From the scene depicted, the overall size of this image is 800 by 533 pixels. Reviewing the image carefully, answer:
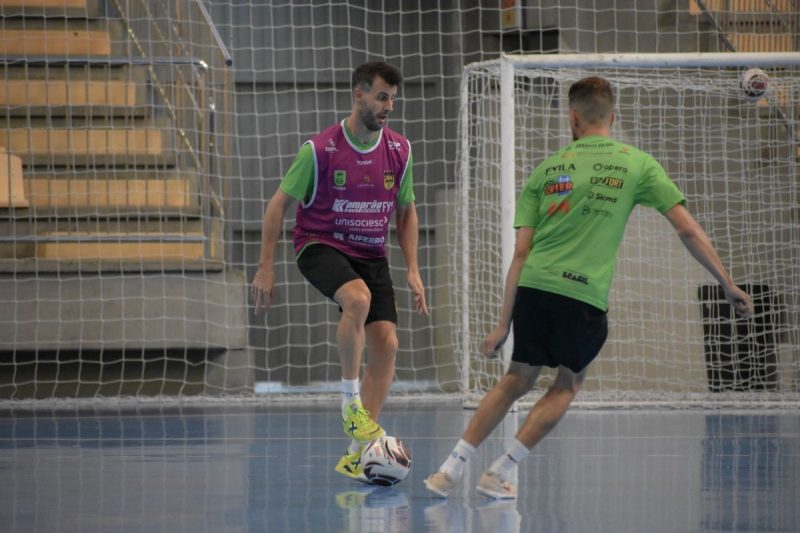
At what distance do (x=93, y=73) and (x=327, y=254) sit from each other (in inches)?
216

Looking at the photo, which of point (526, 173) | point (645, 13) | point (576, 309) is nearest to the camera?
point (576, 309)

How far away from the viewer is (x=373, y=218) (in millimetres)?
4500

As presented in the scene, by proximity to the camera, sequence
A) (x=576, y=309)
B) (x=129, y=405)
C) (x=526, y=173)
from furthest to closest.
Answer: (x=526, y=173)
(x=129, y=405)
(x=576, y=309)

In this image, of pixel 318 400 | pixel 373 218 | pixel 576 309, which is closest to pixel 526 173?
pixel 318 400

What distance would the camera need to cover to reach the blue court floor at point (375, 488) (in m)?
3.45

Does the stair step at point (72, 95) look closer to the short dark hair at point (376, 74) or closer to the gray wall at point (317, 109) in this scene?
the gray wall at point (317, 109)

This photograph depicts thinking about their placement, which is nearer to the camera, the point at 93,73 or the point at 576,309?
the point at 576,309

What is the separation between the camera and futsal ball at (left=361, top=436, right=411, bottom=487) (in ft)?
13.4

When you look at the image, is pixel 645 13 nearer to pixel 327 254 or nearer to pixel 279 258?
pixel 279 258

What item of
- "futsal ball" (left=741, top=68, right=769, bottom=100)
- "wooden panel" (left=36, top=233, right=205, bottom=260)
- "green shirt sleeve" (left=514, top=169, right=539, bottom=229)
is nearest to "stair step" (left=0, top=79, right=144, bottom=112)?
"wooden panel" (left=36, top=233, right=205, bottom=260)

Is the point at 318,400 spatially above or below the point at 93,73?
below

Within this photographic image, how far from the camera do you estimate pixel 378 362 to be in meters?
4.55

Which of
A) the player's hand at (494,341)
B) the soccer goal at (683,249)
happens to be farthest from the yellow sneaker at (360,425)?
the soccer goal at (683,249)

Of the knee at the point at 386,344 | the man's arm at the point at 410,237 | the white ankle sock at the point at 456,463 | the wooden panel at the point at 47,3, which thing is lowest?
the white ankle sock at the point at 456,463
